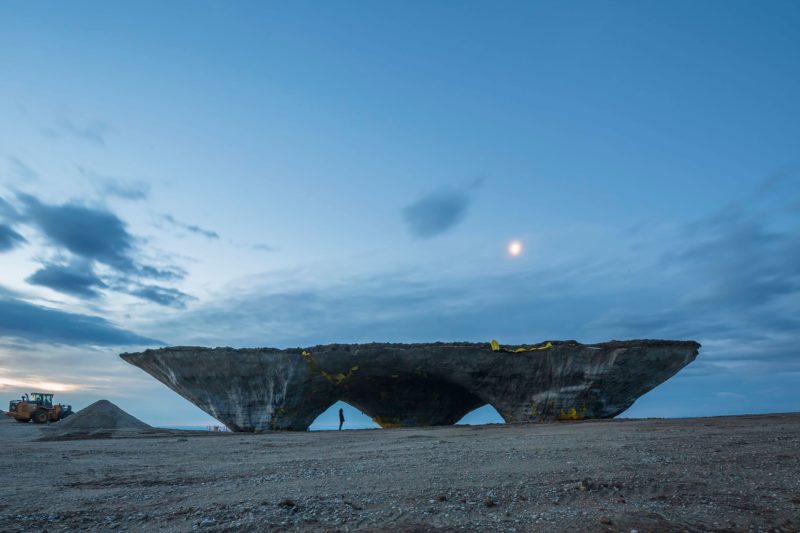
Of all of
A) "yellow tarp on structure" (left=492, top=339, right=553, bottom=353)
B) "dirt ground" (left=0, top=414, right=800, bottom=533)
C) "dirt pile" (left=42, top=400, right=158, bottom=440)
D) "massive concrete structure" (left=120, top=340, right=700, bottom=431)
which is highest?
"yellow tarp on structure" (left=492, top=339, right=553, bottom=353)

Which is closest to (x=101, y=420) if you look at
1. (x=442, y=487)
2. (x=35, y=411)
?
(x=35, y=411)

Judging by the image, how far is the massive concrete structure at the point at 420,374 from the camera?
2345cm

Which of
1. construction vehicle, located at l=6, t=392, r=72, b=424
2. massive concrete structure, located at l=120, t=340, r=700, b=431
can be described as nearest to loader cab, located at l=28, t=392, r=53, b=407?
construction vehicle, located at l=6, t=392, r=72, b=424

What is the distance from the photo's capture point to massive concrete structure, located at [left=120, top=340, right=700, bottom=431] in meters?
23.5

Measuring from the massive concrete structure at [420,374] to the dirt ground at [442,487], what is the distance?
910 cm

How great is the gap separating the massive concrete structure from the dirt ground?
9.10m

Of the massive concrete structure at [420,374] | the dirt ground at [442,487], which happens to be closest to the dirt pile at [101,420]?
the massive concrete structure at [420,374]

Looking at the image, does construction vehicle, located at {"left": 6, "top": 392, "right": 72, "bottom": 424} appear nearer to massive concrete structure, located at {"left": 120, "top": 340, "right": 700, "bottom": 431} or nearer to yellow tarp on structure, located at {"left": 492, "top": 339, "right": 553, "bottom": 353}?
massive concrete structure, located at {"left": 120, "top": 340, "right": 700, "bottom": 431}

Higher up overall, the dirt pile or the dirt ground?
the dirt pile

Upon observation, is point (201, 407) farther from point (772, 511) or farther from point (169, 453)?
point (772, 511)

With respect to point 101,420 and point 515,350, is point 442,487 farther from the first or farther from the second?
point 101,420

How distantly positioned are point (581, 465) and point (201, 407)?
67.6 feet

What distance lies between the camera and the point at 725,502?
7.62m

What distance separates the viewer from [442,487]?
8.45m
